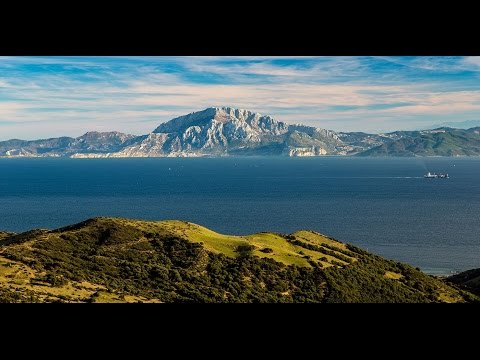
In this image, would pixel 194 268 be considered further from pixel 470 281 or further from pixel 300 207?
pixel 300 207

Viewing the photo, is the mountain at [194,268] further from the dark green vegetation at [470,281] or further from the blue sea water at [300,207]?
the blue sea water at [300,207]

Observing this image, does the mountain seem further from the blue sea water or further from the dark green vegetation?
the blue sea water

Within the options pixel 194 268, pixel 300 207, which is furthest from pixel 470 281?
pixel 300 207

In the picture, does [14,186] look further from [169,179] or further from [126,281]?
[126,281]

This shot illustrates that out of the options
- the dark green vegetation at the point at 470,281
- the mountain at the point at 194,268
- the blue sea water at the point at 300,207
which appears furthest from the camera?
the blue sea water at the point at 300,207

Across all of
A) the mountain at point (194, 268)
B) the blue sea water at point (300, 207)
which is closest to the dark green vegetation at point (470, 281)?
the mountain at point (194, 268)

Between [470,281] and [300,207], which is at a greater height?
[470,281]
